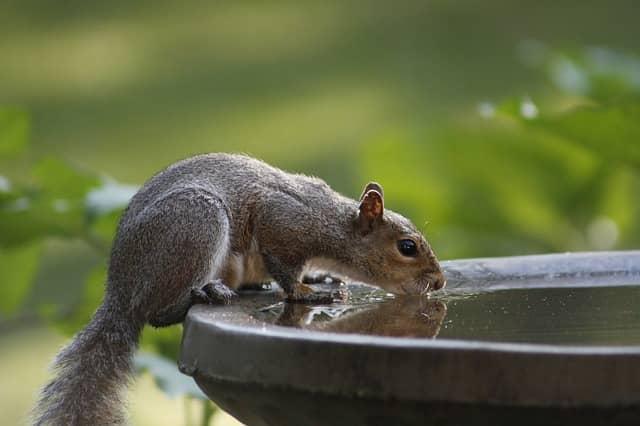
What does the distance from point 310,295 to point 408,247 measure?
31cm

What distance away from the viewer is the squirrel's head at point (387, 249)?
7.32ft

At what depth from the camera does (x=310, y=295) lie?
203cm

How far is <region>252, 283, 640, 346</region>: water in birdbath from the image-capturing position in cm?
163

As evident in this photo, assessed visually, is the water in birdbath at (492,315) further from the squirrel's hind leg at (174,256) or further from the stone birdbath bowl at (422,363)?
the squirrel's hind leg at (174,256)

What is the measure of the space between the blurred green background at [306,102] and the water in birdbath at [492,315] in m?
1.63

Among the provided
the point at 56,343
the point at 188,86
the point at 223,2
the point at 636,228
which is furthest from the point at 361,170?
the point at 223,2

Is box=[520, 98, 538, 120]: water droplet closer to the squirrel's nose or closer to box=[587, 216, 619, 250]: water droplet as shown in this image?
the squirrel's nose

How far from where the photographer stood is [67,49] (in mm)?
5629

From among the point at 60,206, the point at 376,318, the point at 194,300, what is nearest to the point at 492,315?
the point at 376,318

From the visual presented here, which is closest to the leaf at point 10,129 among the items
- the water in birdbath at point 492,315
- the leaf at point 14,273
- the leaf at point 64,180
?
the leaf at point 64,180

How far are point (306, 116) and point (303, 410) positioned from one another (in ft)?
14.0

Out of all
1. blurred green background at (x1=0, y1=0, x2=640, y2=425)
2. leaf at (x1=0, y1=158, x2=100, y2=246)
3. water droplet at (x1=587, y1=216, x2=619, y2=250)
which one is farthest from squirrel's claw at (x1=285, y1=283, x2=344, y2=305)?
water droplet at (x1=587, y1=216, x2=619, y2=250)

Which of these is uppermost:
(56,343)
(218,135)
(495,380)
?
(495,380)

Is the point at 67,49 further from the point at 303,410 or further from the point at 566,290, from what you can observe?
the point at 303,410
